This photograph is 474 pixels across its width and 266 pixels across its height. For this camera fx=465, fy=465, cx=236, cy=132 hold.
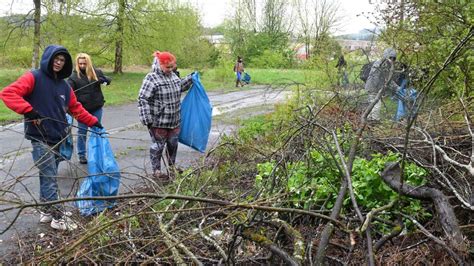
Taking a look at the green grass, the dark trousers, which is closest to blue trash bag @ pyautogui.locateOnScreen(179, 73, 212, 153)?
the dark trousers

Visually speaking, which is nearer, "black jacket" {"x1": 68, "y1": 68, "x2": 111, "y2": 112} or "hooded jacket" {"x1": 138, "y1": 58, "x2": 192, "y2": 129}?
"hooded jacket" {"x1": 138, "y1": 58, "x2": 192, "y2": 129}

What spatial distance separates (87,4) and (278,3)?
87.6 feet

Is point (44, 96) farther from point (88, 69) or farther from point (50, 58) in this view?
point (88, 69)

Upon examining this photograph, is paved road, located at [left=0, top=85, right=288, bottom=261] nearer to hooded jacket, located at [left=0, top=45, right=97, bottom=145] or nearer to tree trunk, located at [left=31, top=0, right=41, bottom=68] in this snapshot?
hooded jacket, located at [left=0, top=45, right=97, bottom=145]

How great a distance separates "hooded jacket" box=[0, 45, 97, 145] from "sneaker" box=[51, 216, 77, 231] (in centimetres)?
76

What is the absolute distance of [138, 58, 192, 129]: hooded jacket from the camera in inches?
215

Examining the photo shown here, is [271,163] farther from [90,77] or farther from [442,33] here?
[442,33]

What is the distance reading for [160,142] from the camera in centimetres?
568

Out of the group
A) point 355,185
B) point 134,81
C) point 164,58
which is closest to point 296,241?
point 355,185

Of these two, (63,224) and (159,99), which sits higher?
(159,99)

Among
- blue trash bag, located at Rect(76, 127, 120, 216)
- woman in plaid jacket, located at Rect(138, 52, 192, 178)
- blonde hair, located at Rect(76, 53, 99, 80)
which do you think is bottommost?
blue trash bag, located at Rect(76, 127, 120, 216)

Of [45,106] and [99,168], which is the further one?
[99,168]

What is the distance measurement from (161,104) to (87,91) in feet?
4.96

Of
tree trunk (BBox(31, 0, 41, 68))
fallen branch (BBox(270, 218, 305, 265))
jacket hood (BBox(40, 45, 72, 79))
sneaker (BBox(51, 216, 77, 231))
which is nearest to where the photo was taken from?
fallen branch (BBox(270, 218, 305, 265))
